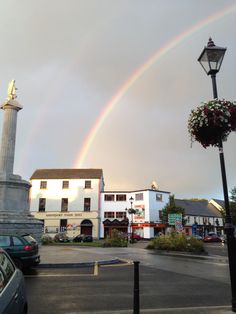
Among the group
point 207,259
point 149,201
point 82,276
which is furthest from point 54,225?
point 82,276

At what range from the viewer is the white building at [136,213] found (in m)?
64.4

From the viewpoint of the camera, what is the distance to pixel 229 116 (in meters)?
7.54

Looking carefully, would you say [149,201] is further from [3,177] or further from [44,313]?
[44,313]

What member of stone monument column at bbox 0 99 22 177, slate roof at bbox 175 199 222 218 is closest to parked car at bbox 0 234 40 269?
stone monument column at bbox 0 99 22 177

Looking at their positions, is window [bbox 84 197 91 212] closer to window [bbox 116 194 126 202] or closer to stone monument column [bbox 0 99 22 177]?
window [bbox 116 194 126 202]

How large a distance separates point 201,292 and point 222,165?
402cm

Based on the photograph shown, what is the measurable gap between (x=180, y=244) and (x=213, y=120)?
18.6 metres

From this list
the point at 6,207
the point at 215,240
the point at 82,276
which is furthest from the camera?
the point at 215,240

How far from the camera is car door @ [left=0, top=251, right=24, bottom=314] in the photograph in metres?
3.48

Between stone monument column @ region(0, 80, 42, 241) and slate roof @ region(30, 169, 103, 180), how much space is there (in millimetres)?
38997

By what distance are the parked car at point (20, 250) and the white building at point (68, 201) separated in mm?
51444

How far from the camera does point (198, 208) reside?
8200 cm

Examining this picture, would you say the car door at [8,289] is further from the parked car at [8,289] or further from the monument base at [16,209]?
the monument base at [16,209]

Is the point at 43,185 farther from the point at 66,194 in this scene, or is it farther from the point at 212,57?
the point at 212,57
